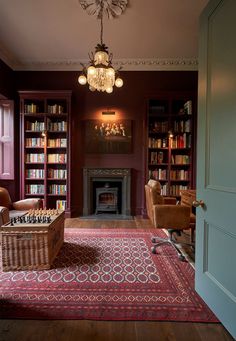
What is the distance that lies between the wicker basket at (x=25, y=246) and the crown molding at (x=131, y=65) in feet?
12.2

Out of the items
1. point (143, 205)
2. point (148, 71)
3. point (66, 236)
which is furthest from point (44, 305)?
point (148, 71)

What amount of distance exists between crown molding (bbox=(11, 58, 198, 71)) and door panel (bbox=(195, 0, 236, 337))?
2961 mm

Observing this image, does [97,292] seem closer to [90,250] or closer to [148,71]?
[90,250]

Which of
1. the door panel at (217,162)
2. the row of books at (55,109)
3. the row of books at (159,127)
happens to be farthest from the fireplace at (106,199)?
the door panel at (217,162)

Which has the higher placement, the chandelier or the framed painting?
the chandelier

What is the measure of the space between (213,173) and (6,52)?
4655 millimetres

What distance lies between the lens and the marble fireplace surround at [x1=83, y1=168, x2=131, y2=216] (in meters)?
4.46

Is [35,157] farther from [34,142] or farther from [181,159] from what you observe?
[181,159]

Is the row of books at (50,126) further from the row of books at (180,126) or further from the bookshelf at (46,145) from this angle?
the row of books at (180,126)

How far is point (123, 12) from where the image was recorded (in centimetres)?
296

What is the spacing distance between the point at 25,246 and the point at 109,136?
2.96m

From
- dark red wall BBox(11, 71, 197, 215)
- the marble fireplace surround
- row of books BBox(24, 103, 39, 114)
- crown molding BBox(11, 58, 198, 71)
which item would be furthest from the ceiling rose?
the marble fireplace surround

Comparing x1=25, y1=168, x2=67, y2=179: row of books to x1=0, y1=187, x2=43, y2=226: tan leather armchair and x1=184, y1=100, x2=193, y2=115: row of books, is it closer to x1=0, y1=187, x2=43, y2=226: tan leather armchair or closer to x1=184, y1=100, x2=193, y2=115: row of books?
x1=0, y1=187, x2=43, y2=226: tan leather armchair

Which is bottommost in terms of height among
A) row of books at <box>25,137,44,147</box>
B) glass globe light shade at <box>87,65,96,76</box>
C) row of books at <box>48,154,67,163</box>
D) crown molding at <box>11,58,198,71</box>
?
row of books at <box>48,154,67,163</box>
